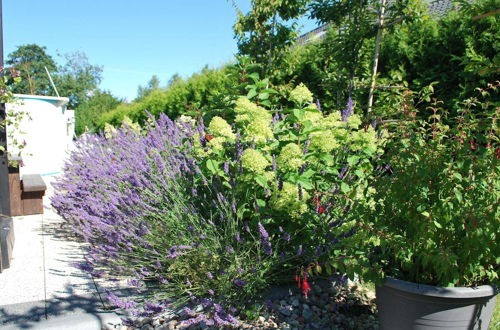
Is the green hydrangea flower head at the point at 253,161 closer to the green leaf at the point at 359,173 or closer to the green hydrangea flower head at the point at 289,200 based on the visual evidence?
the green hydrangea flower head at the point at 289,200

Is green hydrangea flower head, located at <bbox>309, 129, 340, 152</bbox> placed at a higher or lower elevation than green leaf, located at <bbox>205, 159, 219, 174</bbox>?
higher

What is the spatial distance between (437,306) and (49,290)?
2536mm

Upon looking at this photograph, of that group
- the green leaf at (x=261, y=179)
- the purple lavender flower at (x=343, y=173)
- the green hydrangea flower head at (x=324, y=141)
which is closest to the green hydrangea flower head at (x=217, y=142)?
the green leaf at (x=261, y=179)

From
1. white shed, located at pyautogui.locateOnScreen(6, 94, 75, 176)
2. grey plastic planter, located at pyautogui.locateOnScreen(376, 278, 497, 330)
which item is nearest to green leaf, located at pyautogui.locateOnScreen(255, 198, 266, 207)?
grey plastic planter, located at pyautogui.locateOnScreen(376, 278, 497, 330)

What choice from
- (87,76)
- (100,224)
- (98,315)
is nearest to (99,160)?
(100,224)

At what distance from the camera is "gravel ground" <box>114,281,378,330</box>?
8.27ft

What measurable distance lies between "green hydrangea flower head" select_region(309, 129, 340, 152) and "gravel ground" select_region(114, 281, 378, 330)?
3.16 ft

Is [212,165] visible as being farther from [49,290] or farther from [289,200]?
[49,290]

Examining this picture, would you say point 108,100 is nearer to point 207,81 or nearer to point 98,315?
point 207,81

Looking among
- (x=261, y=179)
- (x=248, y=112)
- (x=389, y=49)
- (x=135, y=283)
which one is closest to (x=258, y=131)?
(x=248, y=112)

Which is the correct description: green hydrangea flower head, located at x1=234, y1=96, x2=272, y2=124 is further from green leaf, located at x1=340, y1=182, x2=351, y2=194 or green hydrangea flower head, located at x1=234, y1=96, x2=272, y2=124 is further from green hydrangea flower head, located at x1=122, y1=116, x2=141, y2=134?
green hydrangea flower head, located at x1=122, y1=116, x2=141, y2=134

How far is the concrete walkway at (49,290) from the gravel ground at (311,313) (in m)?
0.28

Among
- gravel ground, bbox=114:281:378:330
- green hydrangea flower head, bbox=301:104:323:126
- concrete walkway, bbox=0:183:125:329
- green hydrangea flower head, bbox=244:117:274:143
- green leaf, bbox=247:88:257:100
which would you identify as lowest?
gravel ground, bbox=114:281:378:330

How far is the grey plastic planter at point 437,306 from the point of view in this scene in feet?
6.44
